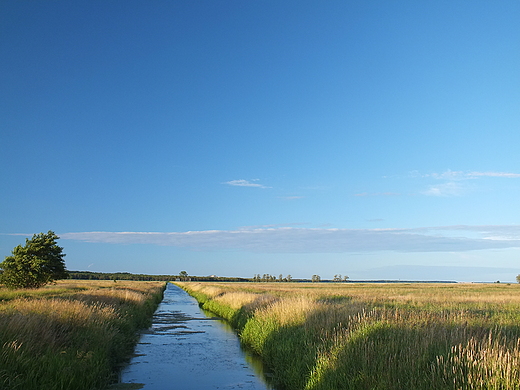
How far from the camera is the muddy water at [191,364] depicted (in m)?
11.8

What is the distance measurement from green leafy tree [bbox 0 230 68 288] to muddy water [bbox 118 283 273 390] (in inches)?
1029

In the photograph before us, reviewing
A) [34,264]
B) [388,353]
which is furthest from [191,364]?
[34,264]

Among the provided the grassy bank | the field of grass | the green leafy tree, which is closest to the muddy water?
the grassy bank

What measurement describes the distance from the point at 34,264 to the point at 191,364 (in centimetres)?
3380

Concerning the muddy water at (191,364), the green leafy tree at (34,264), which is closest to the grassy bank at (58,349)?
the muddy water at (191,364)

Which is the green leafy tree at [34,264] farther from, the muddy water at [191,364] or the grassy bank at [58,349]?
the grassy bank at [58,349]

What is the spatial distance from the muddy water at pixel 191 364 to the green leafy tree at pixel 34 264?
26.1 m

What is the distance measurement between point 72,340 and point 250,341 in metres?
8.62

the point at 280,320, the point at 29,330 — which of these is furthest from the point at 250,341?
the point at 29,330

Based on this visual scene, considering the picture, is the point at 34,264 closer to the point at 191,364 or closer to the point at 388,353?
the point at 191,364

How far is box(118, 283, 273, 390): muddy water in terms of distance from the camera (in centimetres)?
1179

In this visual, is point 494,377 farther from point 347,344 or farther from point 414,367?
point 347,344

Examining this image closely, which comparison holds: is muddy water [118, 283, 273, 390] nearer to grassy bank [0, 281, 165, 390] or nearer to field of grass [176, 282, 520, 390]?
grassy bank [0, 281, 165, 390]

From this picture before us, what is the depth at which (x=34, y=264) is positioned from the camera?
40500 millimetres
